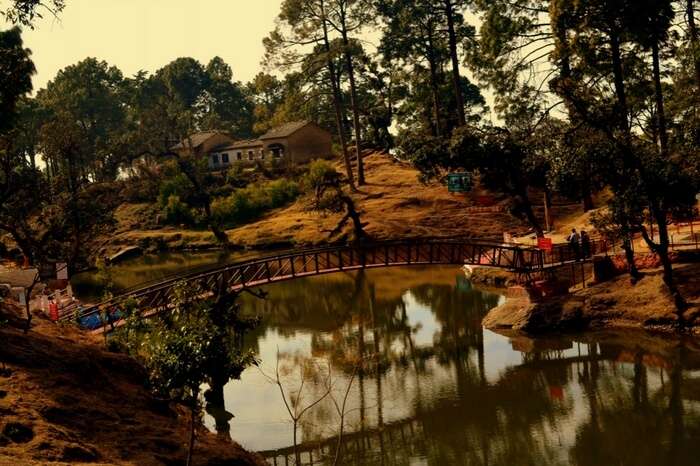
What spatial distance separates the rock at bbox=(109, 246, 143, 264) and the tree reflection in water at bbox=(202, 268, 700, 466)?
4091 centimetres

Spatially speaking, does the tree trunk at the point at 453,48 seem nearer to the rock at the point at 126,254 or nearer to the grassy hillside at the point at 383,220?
the grassy hillside at the point at 383,220

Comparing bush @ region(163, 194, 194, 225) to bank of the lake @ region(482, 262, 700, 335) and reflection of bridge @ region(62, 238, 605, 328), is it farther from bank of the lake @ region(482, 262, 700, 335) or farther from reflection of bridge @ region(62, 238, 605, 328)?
bank of the lake @ region(482, 262, 700, 335)

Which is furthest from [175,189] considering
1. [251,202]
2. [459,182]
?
[459,182]

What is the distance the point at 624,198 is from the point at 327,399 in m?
16.0

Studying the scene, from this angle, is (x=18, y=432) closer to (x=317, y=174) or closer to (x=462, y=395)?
(x=462, y=395)

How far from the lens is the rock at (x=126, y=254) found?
80.2 meters

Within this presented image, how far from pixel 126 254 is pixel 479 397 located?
193ft

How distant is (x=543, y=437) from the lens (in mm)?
25219

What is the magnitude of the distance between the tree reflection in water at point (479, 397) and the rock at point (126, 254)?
134 ft

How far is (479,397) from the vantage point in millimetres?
29828

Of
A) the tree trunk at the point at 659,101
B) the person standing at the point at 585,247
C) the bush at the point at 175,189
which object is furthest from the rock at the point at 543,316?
the bush at the point at 175,189

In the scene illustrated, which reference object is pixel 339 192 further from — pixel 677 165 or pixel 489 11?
pixel 677 165

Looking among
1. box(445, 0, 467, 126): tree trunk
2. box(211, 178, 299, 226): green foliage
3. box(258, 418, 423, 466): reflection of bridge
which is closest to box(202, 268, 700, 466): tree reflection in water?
box(258, 418, 423, 466): reflection of bridge

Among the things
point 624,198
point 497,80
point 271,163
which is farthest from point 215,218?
point 624,198
